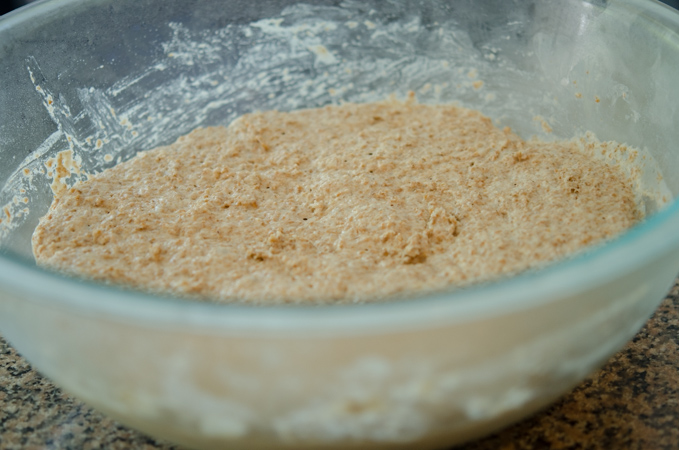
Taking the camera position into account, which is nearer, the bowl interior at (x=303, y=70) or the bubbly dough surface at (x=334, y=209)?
the bubbly dough surface at (x=334, y=209)

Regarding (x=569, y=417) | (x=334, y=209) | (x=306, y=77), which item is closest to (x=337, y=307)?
(x=569, y=417)

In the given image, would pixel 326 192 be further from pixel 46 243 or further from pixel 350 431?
pixel 350 431

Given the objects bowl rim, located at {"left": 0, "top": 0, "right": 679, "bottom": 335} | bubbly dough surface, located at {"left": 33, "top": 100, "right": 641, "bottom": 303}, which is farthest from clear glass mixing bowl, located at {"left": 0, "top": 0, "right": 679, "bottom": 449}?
bubbly dough surface, located at {"left": 33, "top": 100, "right": 641, "bottom": 303}

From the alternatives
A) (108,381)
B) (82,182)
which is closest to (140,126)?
(82,182)

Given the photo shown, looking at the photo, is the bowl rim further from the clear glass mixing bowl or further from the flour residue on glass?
the flour residue on glass

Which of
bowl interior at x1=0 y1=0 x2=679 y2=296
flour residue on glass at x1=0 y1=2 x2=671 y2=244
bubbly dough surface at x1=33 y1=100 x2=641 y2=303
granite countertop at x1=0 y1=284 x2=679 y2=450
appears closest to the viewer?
granite countertop at x1=0 y1=284 x2=679 y2=450

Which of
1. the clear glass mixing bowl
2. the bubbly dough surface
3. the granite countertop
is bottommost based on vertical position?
the granite countertop

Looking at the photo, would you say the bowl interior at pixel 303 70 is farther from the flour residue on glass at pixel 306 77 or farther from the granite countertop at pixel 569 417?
the granite countertop at pixel 569 417

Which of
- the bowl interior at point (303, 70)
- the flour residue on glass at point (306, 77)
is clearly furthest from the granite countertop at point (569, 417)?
the flour residue on glass at point (306, 77)
